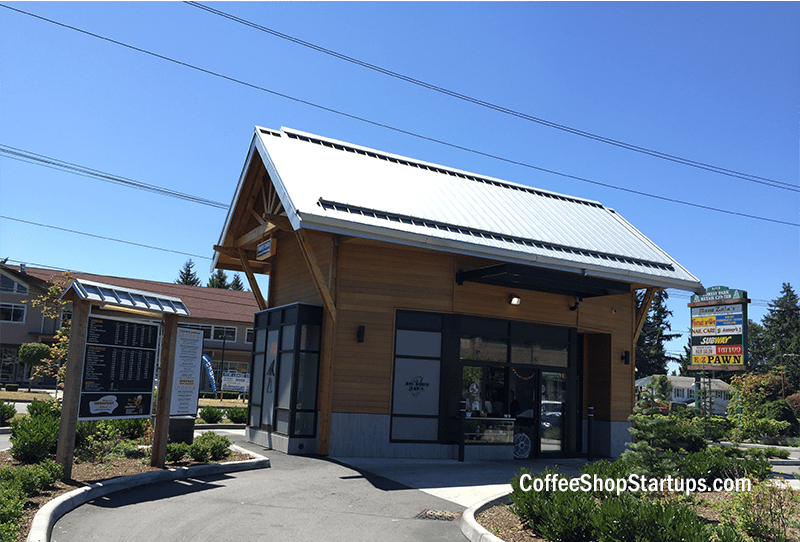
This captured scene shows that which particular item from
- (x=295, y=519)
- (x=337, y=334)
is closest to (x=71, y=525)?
(x=295, y=519)

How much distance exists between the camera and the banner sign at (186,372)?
12.4 meters

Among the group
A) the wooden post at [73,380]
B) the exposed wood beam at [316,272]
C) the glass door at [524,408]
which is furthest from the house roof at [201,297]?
the wooden post at [73,380]

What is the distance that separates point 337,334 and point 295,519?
260 inches

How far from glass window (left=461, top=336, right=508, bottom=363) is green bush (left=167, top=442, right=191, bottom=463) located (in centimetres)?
712

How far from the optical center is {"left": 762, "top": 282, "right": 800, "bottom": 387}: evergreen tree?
220ft

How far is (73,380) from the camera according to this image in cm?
995

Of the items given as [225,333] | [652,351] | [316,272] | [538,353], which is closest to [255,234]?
[316,272]

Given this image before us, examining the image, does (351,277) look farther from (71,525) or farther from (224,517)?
(71,525)

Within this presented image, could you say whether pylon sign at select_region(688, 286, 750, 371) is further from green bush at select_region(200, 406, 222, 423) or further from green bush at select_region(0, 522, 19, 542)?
green bush at select_region(0, 522, 19, 542)

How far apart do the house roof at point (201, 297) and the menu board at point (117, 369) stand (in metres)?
40.3

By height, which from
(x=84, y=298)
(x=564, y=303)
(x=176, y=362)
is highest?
(x=564, y=303)

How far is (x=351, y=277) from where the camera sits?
602 inches

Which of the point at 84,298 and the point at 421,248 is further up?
the point at 421,248

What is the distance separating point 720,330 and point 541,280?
1992 centimetres
